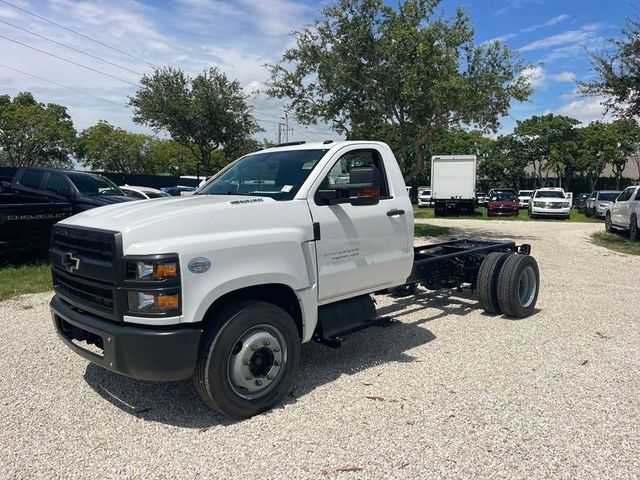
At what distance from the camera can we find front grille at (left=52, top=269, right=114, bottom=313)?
3.71 m

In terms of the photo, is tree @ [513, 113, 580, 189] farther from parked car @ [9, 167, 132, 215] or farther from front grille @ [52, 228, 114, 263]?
front grille @ [52, 228, 114, 263]

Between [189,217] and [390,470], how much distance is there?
215cm

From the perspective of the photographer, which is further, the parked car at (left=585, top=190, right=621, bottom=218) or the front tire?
the parked car at (left=585, top=190, right=621, bottom=218)

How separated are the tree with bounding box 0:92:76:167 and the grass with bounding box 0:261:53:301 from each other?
40.5 meters

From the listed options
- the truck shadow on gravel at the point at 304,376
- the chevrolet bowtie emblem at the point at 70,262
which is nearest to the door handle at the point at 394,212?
the truck shadow on gravel at the point at 304,376

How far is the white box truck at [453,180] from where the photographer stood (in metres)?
29.0

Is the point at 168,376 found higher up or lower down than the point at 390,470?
higher up

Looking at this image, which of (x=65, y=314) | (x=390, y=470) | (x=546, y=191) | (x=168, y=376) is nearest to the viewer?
(x=390, y=470)

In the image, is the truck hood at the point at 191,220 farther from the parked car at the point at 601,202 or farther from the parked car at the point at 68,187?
the parked car at the point at 601,202

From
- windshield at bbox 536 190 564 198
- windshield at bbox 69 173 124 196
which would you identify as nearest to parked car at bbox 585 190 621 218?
windshield at bbox 536 190 564 198

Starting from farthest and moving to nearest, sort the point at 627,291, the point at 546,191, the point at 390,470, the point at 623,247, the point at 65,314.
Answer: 1. the point at 546,191
2. the point at 623,247
3. the point at 627,291
4. the point at 65,314
5. the point at 390,470

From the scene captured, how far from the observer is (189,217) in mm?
3770

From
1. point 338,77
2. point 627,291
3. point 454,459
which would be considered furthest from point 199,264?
point 338,77

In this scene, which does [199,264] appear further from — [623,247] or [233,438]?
[623,247]
